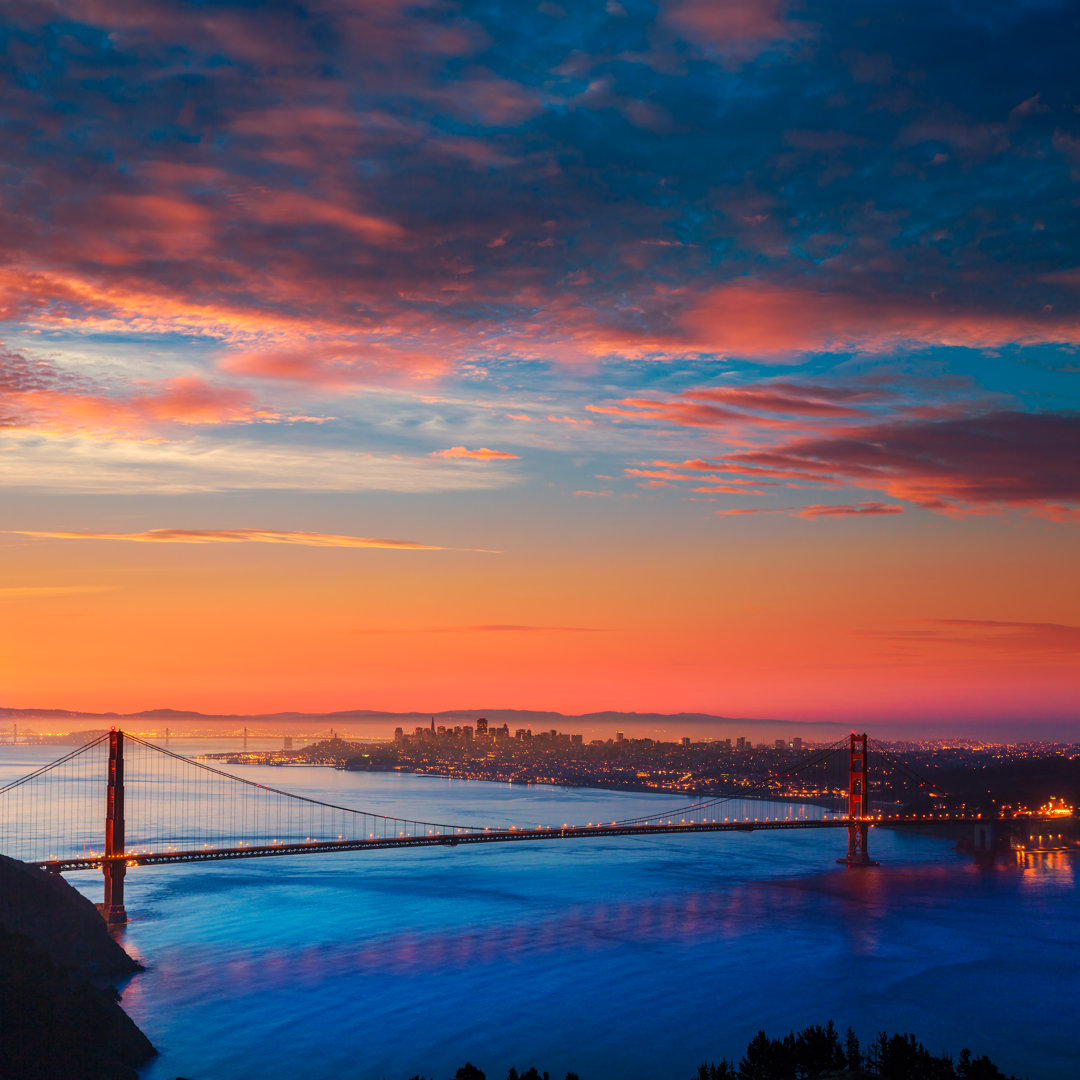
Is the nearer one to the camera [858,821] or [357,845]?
[357,845]

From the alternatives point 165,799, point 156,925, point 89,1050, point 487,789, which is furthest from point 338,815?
point 89,1050

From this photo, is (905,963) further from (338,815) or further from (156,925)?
(338,815)

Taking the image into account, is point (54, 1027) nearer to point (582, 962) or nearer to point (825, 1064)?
point (825, 1064)

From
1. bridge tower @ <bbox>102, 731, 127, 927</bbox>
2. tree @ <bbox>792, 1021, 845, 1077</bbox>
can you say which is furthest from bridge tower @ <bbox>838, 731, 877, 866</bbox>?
tree @ <bbox>792, 1021, 845, 1077</bbox>

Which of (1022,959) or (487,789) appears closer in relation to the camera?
(1022,959)

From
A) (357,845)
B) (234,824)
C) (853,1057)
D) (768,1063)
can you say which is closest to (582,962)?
(357,845)

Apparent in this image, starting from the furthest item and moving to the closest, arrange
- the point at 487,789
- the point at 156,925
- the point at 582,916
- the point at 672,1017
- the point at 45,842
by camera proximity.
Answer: the point at 487,789 < the point at 45,842 < the point at 582,916 < the point at 156,925 < the point at 672,1017

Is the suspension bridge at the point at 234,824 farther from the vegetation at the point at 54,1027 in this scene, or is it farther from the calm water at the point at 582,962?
the vegetation at the point at 54,1027
